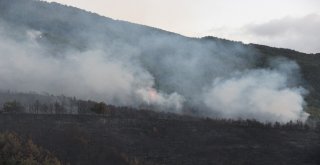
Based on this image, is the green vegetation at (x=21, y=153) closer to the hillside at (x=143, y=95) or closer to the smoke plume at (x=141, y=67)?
the hillside at (x=143, y=95)

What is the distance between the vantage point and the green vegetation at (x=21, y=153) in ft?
155

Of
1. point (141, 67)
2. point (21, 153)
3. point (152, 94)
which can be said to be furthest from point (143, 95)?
point (21, 153)

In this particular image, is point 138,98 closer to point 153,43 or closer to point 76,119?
point 76,119

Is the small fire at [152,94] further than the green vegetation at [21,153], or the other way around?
the small fire at [152,94]

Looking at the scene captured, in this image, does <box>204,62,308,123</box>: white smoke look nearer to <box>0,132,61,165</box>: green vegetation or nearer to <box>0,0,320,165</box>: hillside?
<box>0,0,320,165</box>: hillside

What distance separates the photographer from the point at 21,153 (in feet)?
163

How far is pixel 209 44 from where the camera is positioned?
162m

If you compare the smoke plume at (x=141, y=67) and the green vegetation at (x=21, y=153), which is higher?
the smoke plume at (x=141, y=67)

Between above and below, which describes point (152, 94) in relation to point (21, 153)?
above

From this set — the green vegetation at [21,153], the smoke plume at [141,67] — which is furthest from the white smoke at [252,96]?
the green vegetation at [21,153]

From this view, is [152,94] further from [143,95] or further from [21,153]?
[21,153]

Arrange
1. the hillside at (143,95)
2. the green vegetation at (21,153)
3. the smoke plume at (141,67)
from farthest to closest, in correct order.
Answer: the smoke plume at (141,67)
the hillside at (143,95)
the green vegetation at (21,153)

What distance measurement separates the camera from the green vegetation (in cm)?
4731

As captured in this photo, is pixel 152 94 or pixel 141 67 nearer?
pixel 152 94
